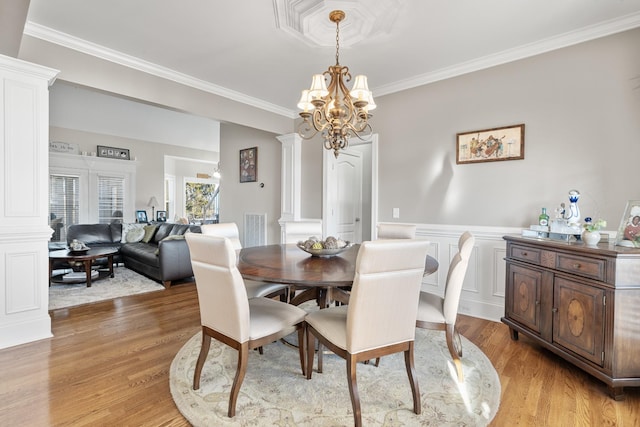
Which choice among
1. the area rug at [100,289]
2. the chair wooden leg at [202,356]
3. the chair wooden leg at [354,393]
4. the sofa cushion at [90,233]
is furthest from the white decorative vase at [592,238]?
the sofa cushion at [90,233]

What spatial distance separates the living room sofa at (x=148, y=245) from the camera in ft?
13.7

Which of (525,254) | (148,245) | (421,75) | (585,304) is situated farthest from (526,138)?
(148,245)

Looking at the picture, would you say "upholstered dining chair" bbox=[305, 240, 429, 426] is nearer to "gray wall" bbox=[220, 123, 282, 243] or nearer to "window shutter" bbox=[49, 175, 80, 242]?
"gray wall" bbox=[220, 123, 282, 243]

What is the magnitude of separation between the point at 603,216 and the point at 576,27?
158cm

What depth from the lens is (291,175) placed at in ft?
15.5

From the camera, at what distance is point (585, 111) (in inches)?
103

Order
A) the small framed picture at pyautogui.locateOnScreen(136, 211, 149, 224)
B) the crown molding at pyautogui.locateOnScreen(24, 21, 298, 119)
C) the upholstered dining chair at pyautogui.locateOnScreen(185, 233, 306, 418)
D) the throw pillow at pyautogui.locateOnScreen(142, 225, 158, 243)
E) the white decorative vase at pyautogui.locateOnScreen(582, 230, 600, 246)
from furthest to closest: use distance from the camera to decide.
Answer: the small framed picture at pyautogui.locateOnScreen(136, 211, 149, 224), the throw pillow at pyautogui.locateOnScreen(142, 225, 158, 243), the crown molding at pyautogui.locateOnScreen(24, 21, 298, 119), the white decorative vase at pyautogui.locateOnScreen(582, 230, 600, 246), the upholstered dining chair at pyautogui.locateOnScreen(185, 233, 306, 418)

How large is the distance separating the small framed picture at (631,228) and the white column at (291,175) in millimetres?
3579

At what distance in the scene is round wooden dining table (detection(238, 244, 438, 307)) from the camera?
64.7 inches

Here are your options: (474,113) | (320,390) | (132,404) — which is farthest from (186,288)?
(474,113)

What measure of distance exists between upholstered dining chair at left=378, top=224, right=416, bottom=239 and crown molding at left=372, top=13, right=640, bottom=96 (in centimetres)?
175

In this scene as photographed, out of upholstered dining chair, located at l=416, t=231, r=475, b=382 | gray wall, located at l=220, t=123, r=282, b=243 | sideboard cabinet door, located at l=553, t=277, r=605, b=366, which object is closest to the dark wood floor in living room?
sideboard cabinet door, located at l=553, t=277, r=605, b=366

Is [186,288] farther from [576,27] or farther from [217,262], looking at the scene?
[576,27]

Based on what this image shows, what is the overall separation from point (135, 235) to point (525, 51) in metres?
6.28
